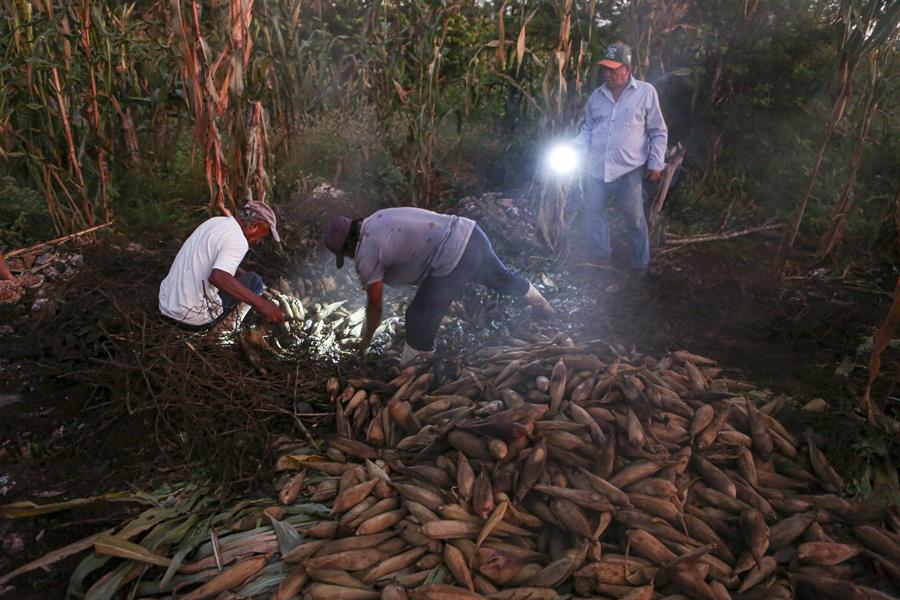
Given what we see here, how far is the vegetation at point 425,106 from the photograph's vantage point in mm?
4473

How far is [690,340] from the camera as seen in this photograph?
3836mm

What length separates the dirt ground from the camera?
2.70m

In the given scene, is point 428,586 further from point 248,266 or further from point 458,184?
point 458,184

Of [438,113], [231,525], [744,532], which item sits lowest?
[231,525]

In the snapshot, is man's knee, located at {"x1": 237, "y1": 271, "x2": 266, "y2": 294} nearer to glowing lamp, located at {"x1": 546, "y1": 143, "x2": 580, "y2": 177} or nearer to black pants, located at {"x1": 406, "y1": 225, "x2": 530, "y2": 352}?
black pants, located at {"x1": 406, "y1": 225, "x2": 530, "y2": 352}

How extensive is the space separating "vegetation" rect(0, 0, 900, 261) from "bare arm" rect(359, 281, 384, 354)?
1.58m

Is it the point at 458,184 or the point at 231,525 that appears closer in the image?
the point at 231,525

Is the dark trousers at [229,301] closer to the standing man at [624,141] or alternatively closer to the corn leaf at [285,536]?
the corn leaf at [285,536]

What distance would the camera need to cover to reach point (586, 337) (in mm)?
3844

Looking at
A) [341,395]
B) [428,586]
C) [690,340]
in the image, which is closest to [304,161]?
[341,395]

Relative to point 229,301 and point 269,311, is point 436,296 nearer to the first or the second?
point 269,311

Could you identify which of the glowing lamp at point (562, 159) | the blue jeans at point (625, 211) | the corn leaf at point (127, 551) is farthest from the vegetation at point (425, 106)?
the corn leaf at point (127, 551)

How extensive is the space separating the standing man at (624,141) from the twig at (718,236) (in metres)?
0.84

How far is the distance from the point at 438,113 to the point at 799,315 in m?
3.25
